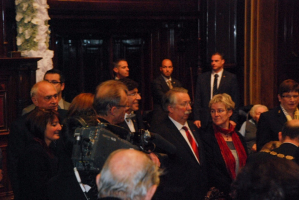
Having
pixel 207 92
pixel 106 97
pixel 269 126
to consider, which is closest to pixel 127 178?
pixel 106 97

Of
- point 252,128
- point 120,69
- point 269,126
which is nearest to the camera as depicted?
point 269,126

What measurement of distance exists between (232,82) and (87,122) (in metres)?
4.25

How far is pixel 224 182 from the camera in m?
3.85

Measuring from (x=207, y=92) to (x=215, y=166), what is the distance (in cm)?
254

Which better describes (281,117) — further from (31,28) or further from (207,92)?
(31,28)

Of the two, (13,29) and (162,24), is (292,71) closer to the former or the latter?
(162,24)

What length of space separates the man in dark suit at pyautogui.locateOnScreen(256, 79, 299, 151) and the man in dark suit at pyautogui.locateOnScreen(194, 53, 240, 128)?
1.65 meters

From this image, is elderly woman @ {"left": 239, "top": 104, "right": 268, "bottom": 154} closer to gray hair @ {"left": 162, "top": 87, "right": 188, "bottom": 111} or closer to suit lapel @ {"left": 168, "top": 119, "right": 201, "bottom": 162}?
gray hair @ {"left": 162, "top": 87, "right": 188, "bottom": 111}

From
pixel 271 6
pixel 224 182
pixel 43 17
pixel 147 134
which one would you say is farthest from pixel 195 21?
pixel 147 134

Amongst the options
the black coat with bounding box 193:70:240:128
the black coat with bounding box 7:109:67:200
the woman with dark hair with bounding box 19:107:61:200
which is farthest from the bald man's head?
the black coat with bounding box 193:70:240:128

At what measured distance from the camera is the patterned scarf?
13.0 ft

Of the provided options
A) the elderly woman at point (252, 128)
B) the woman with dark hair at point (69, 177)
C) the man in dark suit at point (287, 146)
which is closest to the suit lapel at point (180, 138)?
the man in dark suit at point (287, 146)

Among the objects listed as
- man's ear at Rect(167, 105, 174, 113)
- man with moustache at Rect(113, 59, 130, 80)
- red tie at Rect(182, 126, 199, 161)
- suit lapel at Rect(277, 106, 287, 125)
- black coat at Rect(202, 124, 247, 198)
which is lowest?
black coat at Rect(202, 124, 247, 198)

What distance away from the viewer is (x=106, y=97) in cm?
275
